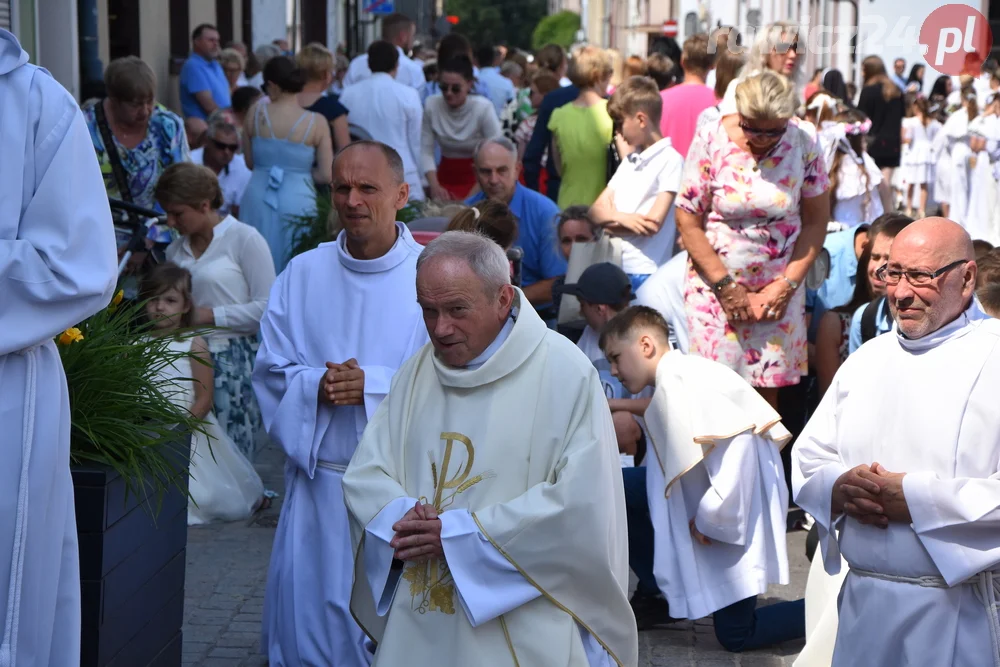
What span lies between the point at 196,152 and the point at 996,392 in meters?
8.93

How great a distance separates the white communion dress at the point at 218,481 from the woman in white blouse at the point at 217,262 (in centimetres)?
25

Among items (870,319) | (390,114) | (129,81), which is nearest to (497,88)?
(390,114)

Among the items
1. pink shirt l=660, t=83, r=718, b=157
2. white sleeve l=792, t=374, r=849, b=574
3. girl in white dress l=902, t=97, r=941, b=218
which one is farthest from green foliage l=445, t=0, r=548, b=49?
white sleeve l=792, t=374, r=849, b=574

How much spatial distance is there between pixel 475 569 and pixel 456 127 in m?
Result: 8.17

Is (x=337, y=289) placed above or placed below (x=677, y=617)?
above

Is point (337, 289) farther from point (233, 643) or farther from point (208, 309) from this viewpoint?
point (208, 309)

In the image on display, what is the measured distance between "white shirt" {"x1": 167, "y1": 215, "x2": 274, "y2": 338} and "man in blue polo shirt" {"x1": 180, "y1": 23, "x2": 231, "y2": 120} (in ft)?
21.8

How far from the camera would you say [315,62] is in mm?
10734

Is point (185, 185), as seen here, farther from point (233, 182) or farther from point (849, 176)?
point (849, 176)

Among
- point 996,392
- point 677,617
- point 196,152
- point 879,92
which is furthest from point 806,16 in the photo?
point 996,392

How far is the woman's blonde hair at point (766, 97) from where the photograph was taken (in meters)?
6.52

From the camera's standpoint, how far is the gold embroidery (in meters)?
3.93

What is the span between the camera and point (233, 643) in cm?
611

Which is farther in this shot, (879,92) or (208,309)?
(879,92)
